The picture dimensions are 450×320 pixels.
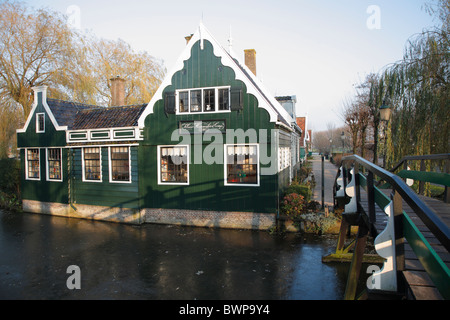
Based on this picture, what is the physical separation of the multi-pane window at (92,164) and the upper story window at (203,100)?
5221 millimetres

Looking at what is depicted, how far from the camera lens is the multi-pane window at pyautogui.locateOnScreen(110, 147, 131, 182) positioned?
577 inches

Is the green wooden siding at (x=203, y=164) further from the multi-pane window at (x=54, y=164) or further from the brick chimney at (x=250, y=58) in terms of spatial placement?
the brick chimney at (x=250, y=58)

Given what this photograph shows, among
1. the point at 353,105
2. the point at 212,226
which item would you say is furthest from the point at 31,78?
the point at 353,105

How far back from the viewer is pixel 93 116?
16.5 metres

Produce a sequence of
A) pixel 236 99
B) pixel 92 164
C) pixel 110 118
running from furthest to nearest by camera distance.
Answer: pixel 110 118, pixel 92 164, pixel 236 99

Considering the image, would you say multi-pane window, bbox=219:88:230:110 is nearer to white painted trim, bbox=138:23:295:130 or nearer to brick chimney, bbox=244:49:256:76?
white painted trim, bbox=138:23:295:130

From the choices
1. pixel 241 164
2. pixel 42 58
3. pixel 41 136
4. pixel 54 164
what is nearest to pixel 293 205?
pixel 241 164

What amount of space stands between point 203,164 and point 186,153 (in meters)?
1.00

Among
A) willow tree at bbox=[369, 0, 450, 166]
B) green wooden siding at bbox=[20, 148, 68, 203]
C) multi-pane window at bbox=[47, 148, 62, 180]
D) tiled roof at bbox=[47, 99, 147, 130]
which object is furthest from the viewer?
multi-pane window at bbox=[47, 148, 62, 180]

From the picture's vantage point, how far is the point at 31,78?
22219 mm

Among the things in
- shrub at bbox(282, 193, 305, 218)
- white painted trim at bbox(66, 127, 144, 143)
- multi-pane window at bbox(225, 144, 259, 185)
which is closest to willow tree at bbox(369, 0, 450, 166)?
shrub at bbox(282, 193, 305, 218)

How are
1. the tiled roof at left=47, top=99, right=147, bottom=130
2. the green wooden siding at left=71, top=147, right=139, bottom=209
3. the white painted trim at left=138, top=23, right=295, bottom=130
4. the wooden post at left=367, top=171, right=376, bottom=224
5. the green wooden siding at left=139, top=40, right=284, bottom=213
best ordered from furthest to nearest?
the tiled roof at left=47, top=99, right=147, bottom=130
the green wooden siding at left=71, top=147, right=139, bottom=209
the green wooden siding at left=139, top=40, right=284, bottom=213
the white painted trim at left=138, top=23, right=295, bottom=130
the wooden post at left=367, top=171, right=376, bottom=224

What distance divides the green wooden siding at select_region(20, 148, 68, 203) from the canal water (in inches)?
114

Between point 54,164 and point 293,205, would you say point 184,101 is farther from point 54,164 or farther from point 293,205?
point 54,164
